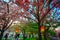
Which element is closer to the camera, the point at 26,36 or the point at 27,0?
the point at 27,0

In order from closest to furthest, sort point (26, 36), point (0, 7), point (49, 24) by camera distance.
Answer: point (49, 24), point (0, 7), point (26, 36)

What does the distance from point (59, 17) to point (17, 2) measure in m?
5.89

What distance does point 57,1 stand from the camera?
16312mm

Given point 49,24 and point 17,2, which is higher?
point 17,2

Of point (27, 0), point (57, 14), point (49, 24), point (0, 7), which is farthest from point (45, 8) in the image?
point (0, 7)

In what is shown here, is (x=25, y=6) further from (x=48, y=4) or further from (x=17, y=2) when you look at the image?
(x=48, y=4)

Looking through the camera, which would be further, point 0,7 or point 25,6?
point 0,7

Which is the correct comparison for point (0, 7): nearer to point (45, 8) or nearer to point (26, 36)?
point (45, 8)

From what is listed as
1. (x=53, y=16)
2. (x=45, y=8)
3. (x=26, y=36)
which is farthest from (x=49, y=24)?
(x=26, y=36)

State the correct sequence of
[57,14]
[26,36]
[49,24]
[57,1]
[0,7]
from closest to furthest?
[57,1] < [57,14] < [49,24] < [0,7] < [26,36]

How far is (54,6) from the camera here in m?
16.7

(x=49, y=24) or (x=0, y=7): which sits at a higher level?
(x=0, y=7)

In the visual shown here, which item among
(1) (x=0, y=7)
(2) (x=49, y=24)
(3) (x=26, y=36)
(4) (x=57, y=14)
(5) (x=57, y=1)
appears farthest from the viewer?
(3) (x=26, y=36)

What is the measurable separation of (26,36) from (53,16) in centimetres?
1451
